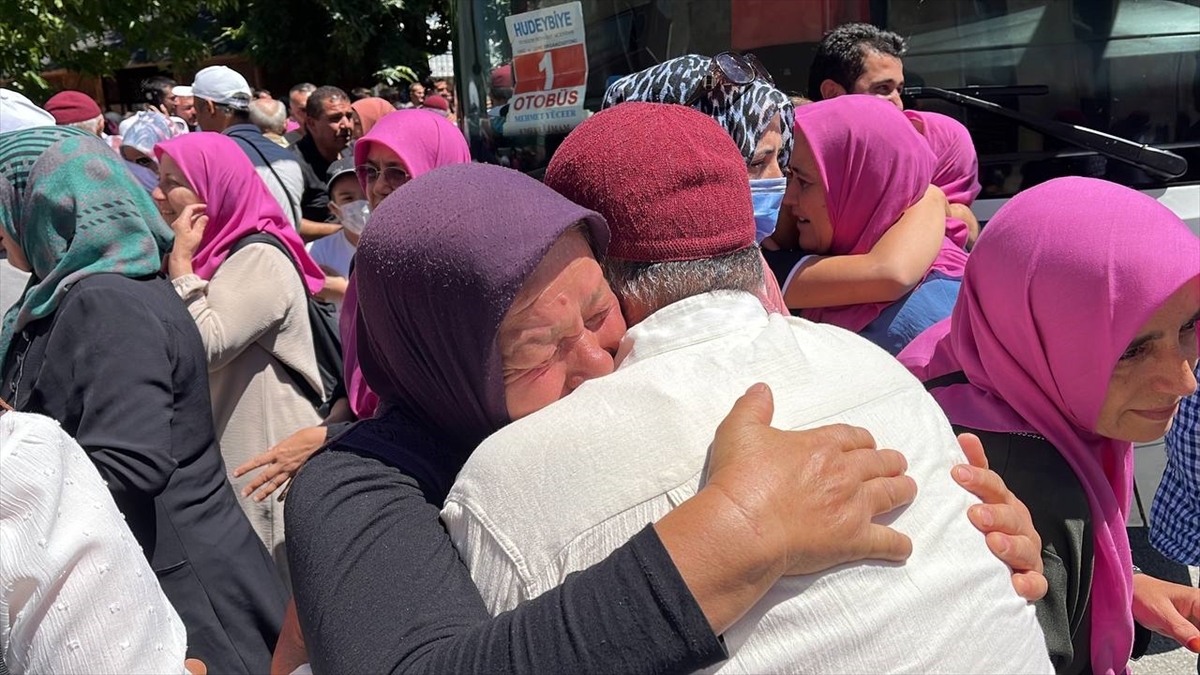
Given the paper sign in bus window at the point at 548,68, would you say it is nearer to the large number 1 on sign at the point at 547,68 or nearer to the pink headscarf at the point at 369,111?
the large number 1 on sign at the point at 547,68

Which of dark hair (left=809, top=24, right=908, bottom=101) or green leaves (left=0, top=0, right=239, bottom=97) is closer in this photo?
dark hair (left=809, top=24, right=908, bottom=101)

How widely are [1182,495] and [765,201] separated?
1.22 meters

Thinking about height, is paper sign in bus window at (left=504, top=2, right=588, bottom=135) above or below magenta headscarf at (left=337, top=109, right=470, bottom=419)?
above

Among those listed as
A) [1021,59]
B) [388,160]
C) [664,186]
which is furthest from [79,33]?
[664,186]

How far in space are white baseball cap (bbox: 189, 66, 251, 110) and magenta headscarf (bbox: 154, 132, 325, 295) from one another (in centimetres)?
316

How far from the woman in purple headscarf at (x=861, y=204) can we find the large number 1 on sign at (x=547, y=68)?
1735mm

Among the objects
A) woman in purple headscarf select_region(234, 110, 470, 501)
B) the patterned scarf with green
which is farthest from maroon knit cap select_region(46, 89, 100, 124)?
the patterned scarf with green

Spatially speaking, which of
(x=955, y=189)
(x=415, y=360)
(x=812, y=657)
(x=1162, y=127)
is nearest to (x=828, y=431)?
(x=812, y=657)

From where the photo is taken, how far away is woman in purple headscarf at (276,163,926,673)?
2.98 feet

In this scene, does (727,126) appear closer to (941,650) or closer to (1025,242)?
(1025,242)

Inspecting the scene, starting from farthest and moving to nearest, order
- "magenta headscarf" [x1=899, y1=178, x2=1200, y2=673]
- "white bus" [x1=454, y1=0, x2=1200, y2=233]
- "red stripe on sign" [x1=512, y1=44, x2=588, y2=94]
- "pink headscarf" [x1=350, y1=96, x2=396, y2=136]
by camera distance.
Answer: "pink headscarf" [x1=350, y1=96, x2=396, y2=136] < "red stripe on sign" [x1=512, y1=44, x2=588, y2=94] < "white bus" [x1=454, y1=0, x2=1200, y2=233] < "magenta headscarf" [x1=899, y1=178, x2=1200, y2=673]

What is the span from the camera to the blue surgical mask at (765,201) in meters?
2.17

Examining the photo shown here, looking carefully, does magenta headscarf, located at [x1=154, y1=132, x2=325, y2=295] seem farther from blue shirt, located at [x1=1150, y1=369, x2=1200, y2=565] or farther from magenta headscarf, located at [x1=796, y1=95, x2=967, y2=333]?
blue shirt, located at [x1=1150, y1=369, x2=1200, y2=565]

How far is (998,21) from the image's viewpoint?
3482mm
